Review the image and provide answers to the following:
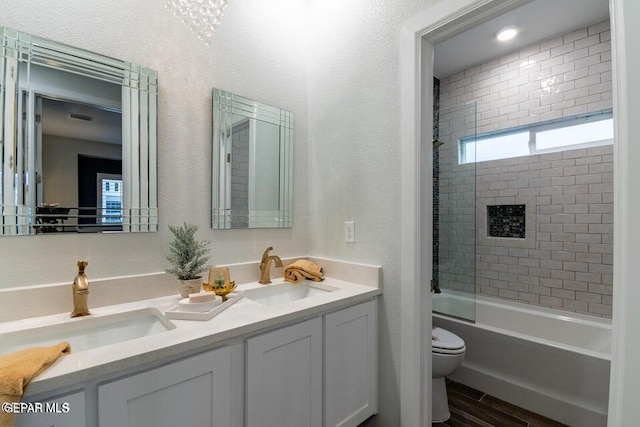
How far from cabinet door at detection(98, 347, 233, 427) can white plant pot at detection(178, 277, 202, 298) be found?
1.39 feet

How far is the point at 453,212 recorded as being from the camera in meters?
2.64

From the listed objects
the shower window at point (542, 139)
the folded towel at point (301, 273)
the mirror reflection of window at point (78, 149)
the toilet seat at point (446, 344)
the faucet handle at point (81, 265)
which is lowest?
the toilet seat at point (446, 344)

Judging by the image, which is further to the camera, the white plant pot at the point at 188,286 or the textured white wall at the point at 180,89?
the white plant pot at the point at 188,286

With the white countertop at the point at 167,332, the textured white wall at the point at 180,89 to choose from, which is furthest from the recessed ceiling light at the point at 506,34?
the white countertop at the point at 167,332

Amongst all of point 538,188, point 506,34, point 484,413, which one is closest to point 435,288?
point 484,413

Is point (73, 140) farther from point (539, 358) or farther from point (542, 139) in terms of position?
point (542, 139)

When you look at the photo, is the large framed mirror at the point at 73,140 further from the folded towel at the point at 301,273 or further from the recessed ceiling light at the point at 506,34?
the recessed ceiling light at the point at 506,34

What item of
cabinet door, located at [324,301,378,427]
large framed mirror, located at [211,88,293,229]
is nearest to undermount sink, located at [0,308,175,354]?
large framed mirror, located at [211,88,293,229]

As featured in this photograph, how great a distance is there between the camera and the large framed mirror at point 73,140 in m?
1.08

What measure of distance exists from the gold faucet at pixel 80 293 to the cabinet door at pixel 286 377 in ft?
2.14

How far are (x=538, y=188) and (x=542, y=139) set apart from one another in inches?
17.1

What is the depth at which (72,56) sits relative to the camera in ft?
3.88

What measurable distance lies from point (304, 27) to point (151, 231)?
1.64 m

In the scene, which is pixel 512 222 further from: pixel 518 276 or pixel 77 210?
pixel 77 210
